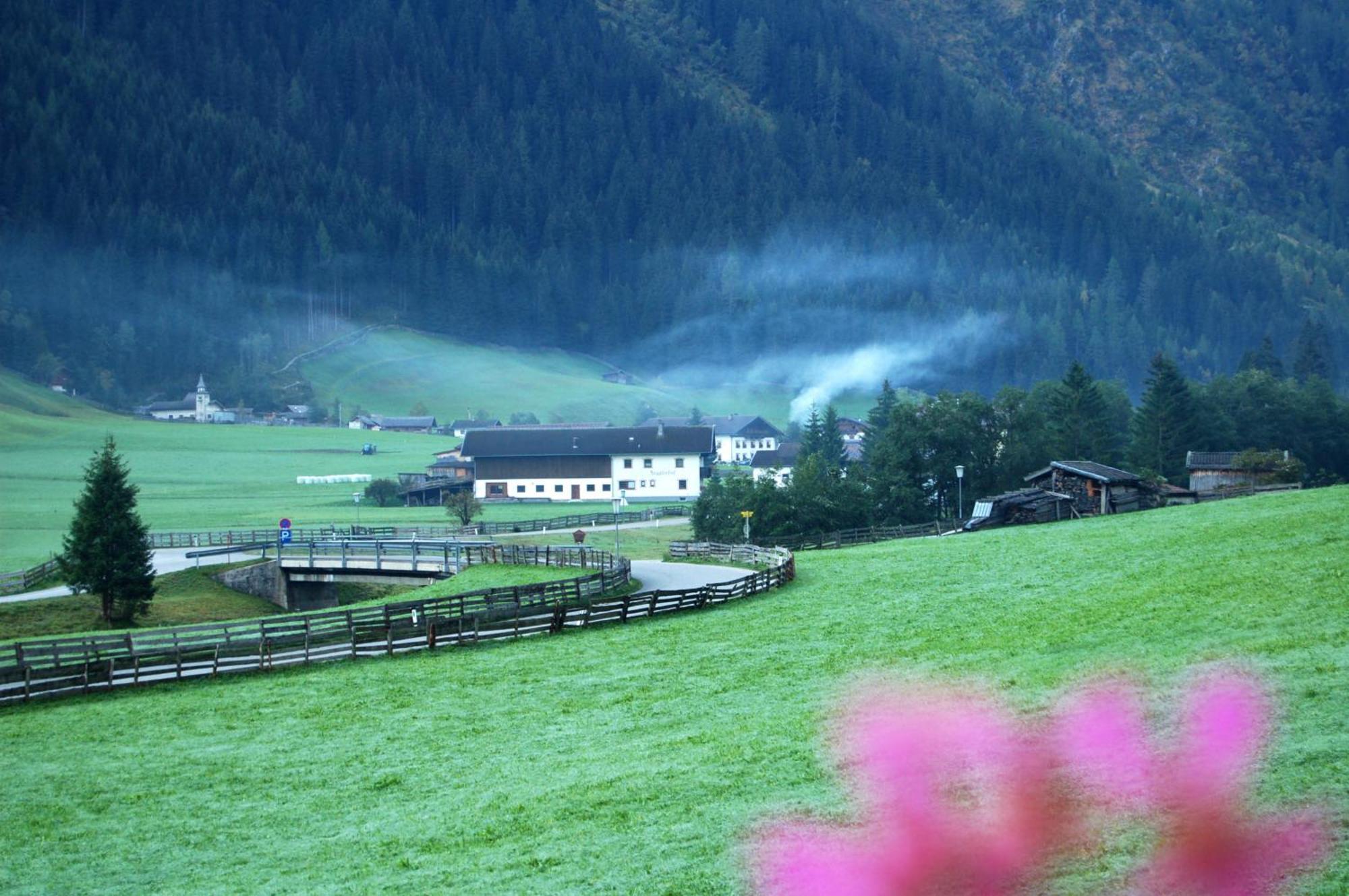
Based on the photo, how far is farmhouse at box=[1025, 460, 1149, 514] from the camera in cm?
7569

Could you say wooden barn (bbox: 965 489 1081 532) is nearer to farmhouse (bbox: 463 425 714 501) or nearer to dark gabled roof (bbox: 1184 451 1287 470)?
dark gabled roof (bbox: 1184 451 1287 470)

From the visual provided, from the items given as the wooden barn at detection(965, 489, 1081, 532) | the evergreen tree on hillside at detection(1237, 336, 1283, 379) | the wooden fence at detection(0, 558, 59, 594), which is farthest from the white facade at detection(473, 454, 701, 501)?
the evergreen tree on hillside at detection(1237, 336, 1283, 379)

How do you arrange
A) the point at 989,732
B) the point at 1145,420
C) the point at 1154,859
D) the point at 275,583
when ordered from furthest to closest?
the point at 1145,420 < the point at 275,583 < the point at 989,732 < the point at 1154,859

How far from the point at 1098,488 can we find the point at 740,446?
343 ft

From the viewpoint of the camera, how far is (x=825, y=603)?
47.0 meters

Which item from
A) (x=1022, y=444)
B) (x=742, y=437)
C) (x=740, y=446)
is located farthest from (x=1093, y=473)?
(x=742, y=437)

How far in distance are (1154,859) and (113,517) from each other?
51.9 m

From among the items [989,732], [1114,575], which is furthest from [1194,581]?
[989,732]

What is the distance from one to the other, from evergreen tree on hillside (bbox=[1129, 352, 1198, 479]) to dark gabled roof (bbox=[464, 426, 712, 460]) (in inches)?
1507

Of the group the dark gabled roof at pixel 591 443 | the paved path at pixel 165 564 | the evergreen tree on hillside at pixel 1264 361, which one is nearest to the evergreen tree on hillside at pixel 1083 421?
the dark gabled roof at pixel 591 443

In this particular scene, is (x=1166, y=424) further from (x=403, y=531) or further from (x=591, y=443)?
(x=403, y=531)

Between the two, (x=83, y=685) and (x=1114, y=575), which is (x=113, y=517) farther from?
(x=1114, y=575)

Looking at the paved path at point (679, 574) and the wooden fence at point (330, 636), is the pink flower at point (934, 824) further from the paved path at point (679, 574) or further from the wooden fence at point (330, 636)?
the paved path at point (679, 574)

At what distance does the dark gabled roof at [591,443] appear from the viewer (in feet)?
427
